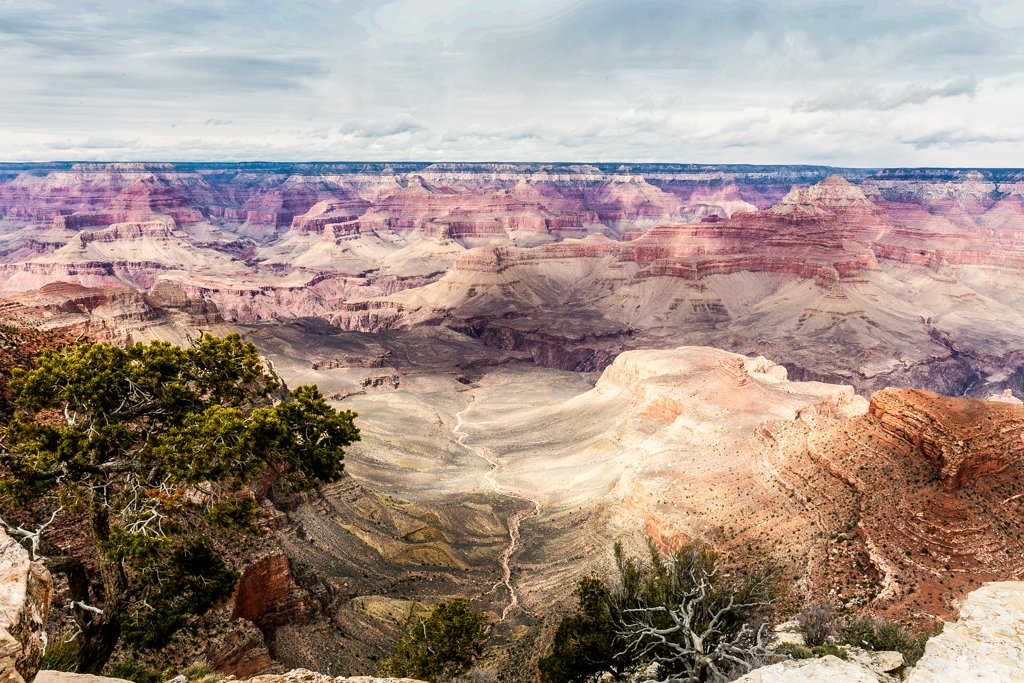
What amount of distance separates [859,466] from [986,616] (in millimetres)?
22315

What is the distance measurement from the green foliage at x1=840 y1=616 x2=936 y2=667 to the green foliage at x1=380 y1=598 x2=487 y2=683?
15.7 meters

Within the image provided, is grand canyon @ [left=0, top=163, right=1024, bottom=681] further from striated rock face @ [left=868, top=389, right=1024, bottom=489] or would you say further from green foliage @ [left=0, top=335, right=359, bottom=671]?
green foliage @ [left=0, top=335, right=359, bottom=671]

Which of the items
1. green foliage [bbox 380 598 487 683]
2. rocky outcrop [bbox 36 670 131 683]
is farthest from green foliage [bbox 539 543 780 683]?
rocky outcrop [bbox 36 670 131 683]

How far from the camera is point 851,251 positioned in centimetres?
18838

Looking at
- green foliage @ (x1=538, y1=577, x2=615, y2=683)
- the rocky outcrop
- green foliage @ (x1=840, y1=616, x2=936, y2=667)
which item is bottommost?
green foliage @ (x1=538, y1=577, x2=615, y2=683)

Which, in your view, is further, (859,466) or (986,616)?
(859,466)

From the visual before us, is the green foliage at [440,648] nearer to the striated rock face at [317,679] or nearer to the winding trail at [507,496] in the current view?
the striated rock face at [317,679]

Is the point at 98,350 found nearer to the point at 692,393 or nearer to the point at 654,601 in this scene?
the point at 654,601

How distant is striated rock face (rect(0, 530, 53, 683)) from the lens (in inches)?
327

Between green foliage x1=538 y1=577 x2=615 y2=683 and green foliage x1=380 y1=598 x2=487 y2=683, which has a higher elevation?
green foliage x1=538 y1=577 x2=615 y2=683

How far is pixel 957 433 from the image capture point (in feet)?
101

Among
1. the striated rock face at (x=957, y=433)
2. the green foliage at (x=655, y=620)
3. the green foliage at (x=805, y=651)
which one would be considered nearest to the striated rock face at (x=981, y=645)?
the green foliage at (x=805, y=651)

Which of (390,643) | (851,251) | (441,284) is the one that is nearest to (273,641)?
(390,643)

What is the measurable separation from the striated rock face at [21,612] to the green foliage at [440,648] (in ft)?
62.0
